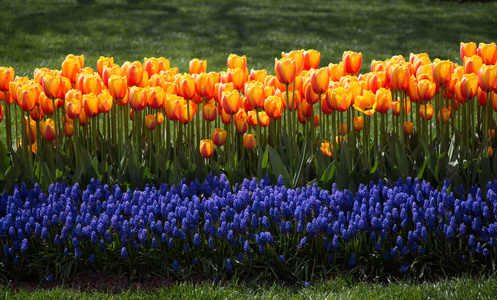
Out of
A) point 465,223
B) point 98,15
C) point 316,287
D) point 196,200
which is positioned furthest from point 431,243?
point 98,15

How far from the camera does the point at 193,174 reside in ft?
11.9

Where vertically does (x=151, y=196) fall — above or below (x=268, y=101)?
below

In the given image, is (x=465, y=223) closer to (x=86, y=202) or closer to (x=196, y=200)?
(x=196, y=200)

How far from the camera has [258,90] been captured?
11.4 ft

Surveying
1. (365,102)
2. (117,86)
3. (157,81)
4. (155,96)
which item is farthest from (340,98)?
(117,86)

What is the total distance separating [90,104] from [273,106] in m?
1.03

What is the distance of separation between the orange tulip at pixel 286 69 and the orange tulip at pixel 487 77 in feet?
3.30

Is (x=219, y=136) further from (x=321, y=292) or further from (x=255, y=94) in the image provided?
(x=321, y=292)

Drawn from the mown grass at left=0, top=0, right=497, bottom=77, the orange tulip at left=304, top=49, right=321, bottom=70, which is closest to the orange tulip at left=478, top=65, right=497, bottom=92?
the orange tulip at left=304, top=49, right=321, bottom=70

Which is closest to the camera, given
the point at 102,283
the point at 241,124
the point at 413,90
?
the point at 102,283

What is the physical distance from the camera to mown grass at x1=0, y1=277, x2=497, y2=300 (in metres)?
2.88

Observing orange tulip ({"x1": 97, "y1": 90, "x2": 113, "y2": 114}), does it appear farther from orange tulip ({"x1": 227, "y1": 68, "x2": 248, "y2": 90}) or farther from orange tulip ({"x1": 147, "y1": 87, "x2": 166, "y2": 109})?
orange tulip ({"x1": 227, "y1": 68, "x2": 248, "y2": 90})

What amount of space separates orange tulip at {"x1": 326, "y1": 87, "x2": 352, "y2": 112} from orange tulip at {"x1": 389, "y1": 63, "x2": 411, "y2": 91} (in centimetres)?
29

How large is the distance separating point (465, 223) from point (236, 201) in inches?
45.1
